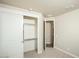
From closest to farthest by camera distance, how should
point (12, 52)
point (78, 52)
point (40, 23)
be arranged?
point (12, 52) → point (78, 52) → point (40, 23)

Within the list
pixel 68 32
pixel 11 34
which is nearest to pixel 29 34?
pixel 11 34

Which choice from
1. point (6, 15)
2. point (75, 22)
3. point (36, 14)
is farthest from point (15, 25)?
point (75, 22)

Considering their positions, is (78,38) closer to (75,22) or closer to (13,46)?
(75,22)

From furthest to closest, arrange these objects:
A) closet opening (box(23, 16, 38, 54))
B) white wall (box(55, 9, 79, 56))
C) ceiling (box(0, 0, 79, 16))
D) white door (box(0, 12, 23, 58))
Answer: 1. closet opening (box(23, 16, 38, 54))
2. white wall (box(55, 9, 79, 56))
3. white door (box(0, 12, 23, 58))
4. ceiling (box(0, 0, 79, 16))

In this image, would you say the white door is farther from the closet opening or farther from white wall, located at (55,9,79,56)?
white wall, located at (55,9,79,56)

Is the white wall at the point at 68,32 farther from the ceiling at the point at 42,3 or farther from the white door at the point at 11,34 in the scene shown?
the white door at the point at 11,34

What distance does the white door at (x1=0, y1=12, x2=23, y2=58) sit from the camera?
274cm

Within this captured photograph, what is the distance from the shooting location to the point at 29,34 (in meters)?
4.60

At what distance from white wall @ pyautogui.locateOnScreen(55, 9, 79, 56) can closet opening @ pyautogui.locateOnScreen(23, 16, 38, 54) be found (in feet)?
5.58

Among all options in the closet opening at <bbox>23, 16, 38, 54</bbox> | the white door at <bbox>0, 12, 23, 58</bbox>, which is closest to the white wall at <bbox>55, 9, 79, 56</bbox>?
the closet opening at <bbox>23, 16, 38, 54</bbox>

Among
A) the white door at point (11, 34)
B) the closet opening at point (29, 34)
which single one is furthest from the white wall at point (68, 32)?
Result: the white door at point (11, 34)

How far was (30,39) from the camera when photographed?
4477 millimetres

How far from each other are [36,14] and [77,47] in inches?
107

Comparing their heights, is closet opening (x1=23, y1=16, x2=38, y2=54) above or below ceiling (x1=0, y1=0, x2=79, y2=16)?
below
